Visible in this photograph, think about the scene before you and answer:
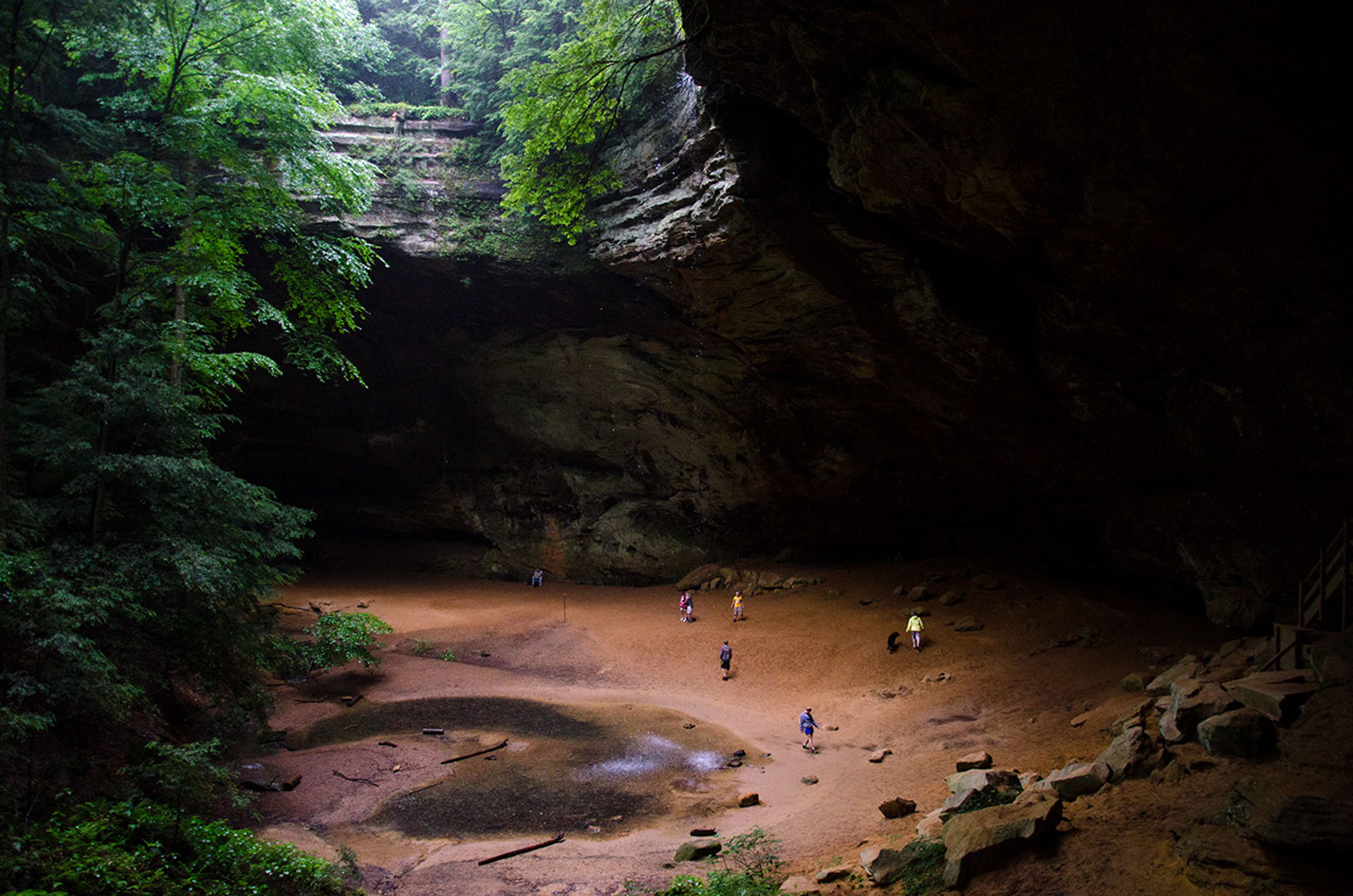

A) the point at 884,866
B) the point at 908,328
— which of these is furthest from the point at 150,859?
the point at 908,328

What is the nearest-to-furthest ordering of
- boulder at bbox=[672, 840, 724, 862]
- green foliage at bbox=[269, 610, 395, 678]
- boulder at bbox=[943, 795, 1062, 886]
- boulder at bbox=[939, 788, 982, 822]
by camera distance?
boulder at bbox=[943, 795, 1062, 886] < boulder at bbox=[939, 788, 982, 822] < boulder at bbox=[672, 840, 724, 862] < green foliage at bbox=[269, 610, 395, 678]

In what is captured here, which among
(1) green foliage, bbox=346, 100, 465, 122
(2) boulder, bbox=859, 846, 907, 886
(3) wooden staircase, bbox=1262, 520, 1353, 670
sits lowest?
(2) boulder, bbox=859, 846, 907, 886

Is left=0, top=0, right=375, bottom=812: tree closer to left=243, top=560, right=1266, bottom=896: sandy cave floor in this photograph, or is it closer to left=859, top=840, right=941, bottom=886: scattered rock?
left=243, top=560, right=1266, bottom=896: sandy cave floor

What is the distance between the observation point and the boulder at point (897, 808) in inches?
326

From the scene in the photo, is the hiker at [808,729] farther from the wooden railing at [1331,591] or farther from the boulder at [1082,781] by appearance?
the wooden railing at [1331,591]

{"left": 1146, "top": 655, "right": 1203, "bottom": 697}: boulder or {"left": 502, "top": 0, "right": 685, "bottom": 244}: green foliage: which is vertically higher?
{"left": 502, "top": 0, "right": 685, "bottom": 244}: green foliage

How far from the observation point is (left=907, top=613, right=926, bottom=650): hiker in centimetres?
1516

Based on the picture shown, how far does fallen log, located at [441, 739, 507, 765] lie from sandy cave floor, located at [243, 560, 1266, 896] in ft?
0.38

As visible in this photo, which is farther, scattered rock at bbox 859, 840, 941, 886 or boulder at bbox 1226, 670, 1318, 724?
scattered rock at bbox 859, 840, 941, 886

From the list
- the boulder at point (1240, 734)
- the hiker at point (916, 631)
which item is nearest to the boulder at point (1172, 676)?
the boulder at point (1240, 734)

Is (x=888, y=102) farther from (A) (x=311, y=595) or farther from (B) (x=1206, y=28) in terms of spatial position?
(A) (x=311, y=595)

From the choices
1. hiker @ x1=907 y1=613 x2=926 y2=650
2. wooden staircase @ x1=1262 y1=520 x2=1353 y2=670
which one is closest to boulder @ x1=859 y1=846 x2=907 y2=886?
wooden staircase @ x1=1262 y1=520 x2=1353 y2=670

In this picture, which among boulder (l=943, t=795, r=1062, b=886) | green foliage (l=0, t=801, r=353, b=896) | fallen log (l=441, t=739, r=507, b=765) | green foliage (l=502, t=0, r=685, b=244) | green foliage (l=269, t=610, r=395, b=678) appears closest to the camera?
green foliage (l=0, t=801, r=353, b=896)

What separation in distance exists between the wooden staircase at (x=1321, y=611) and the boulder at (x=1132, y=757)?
1949mm
